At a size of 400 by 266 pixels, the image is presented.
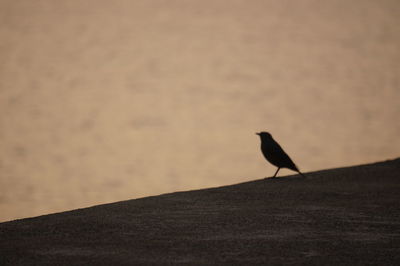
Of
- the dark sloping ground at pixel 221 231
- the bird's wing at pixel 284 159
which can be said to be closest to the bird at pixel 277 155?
the bird's wing at pixel 284 159

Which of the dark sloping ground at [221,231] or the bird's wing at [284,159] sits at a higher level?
the bird's wing at [284,159]

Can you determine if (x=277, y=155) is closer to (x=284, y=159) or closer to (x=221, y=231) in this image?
(x=284, y=159)

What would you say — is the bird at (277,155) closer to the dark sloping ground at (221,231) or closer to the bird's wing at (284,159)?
the bird's wing at (284,159)

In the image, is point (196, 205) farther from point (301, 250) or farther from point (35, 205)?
point (35, 205)

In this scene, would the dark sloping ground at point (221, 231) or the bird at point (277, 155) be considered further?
the bird at point (277, 155)

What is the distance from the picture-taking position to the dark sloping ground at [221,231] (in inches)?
198

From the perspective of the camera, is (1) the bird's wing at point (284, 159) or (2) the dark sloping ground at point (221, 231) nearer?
(2) the dark sloping ground at point (221, 231)

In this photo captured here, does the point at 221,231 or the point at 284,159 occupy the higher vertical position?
the point at 284,159

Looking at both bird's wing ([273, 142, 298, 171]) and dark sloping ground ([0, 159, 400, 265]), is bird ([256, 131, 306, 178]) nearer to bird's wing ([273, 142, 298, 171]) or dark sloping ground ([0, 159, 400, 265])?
bird's wing ([273, 142, 298, 171])

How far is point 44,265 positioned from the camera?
4797mm

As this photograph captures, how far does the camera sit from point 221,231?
5840 millimetres

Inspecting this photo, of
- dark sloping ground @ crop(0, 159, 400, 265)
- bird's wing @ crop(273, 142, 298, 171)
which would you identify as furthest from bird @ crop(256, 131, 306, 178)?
dark sloping ground @ crop(0, 159, 400, 265)

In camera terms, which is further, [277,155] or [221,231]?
[277,155]

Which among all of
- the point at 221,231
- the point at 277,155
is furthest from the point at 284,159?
the point at 221,231
